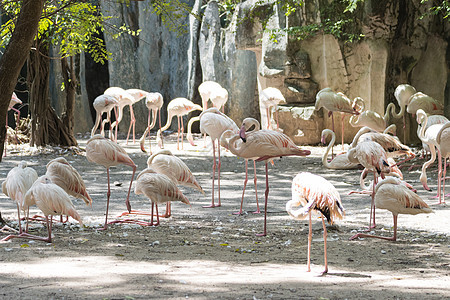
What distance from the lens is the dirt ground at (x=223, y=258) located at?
10.9ft

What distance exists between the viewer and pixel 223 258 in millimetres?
4230

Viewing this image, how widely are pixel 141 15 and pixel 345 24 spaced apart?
8.09 meters

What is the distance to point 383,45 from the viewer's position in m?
12.1

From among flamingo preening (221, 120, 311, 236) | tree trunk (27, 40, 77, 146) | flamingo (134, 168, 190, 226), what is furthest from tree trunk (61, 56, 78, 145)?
flamingo preening (221, 120, 311, 236)

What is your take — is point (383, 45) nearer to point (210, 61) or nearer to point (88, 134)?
point (210, 61)

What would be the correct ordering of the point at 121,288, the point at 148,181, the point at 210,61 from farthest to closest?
the point at 210,61 < the point at 148,181 < the point at 121,288

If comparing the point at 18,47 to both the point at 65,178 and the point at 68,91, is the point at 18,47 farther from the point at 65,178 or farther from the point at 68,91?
the point at 68,91

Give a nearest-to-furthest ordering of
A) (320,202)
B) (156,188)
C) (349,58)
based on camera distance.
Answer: (320,202) < (156,188) < (349,58)

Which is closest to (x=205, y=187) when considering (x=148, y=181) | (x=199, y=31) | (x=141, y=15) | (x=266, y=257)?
(x=148, y=181)

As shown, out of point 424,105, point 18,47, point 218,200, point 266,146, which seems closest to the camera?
point 18,47

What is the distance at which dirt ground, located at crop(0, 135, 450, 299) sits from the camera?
3.32 m

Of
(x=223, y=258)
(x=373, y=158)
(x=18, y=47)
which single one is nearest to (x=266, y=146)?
(x=373, y=158)

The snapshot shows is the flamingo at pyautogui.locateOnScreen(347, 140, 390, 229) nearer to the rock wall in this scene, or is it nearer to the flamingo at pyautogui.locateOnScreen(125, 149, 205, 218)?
the flamingo at pyautogui.locateOnScreen(125, 149, 205, 218)

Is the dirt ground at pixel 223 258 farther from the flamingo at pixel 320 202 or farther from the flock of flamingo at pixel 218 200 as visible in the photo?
the flamingo at pixel 320 202
